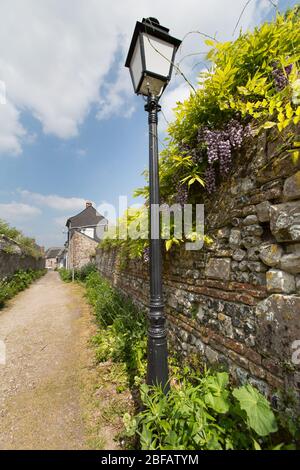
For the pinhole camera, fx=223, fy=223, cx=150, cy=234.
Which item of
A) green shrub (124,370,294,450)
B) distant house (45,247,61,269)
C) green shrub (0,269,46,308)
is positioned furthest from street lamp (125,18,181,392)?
distant house (45,247,61,269)

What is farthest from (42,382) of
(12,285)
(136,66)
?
(12,285)

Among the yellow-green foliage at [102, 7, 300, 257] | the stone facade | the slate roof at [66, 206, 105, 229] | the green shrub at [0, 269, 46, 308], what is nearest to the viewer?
the yellow-green foliage at [102, 7, 300, 257]

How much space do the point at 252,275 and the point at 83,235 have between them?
1987 centimetres

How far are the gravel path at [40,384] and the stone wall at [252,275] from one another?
159 centimetres

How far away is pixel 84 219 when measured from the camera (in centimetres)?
2798

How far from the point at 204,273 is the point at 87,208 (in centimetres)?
2876

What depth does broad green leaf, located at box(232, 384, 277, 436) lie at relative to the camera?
4.39 feet

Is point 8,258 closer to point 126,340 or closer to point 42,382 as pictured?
point 42,382

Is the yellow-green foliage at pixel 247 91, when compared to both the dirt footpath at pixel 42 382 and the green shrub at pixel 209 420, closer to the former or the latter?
the green shrub at pixel 209 420

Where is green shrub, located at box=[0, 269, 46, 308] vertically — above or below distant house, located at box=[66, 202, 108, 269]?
below

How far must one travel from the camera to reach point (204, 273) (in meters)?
2.42

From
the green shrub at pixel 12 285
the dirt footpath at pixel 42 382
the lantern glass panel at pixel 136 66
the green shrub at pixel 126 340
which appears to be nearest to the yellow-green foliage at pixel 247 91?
the lantern glass panel at pixel 136 66

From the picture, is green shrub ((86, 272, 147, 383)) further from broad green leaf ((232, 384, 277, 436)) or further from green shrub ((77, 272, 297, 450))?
broad green leaf ((232, 384, 277, 436))
